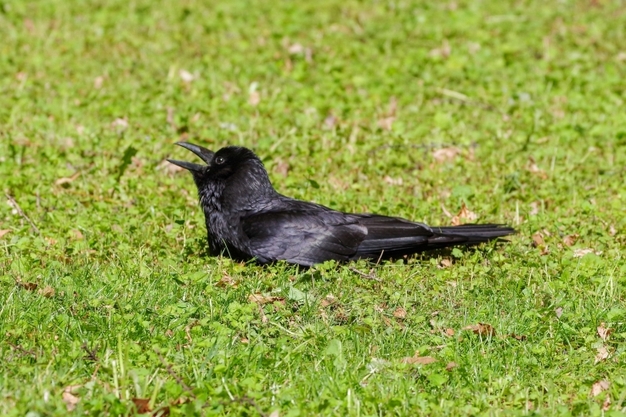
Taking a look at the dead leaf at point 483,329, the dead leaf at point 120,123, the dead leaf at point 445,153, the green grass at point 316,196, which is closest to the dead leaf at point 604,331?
the green grass at point 316,196

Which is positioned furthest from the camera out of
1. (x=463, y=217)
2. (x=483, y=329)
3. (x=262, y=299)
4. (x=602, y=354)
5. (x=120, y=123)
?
(x=120, y=123)

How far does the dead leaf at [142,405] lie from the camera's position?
4754 millimetres

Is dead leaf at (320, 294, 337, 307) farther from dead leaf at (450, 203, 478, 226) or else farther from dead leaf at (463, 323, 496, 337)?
dead leaf at (450, 203, 478, 226)

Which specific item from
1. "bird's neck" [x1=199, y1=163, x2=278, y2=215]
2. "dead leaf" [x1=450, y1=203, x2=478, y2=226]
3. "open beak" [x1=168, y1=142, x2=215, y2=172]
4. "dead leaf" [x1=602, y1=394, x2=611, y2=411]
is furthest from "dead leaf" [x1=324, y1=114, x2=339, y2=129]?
"dead leaf" [x1=602, y1=394, x2=611, y2=411]

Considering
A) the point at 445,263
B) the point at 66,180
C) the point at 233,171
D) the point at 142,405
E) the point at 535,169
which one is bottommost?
the point at 445,263

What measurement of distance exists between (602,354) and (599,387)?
0.41 metres

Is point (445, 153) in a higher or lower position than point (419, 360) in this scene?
lower

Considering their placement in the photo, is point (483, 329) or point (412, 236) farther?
point (412, 236)

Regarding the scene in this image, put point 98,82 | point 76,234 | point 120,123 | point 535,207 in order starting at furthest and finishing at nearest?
point 98,82
point 120,123
point 535,207
point 76,234

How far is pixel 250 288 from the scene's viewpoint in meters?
6.36

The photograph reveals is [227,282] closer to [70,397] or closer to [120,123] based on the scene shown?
[70,397]

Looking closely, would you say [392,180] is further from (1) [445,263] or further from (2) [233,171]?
(2) [233,171]

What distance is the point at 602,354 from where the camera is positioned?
5.70m

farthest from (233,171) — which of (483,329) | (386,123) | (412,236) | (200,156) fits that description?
(386,123)
